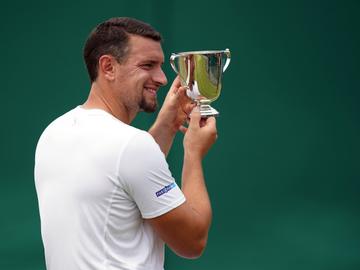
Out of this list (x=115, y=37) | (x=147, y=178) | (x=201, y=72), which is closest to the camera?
(x=147, y=178)

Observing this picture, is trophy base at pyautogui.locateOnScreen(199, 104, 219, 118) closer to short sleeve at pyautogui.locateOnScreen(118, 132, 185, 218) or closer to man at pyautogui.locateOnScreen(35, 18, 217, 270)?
man at pyautogui.locateOnScreen(35, 18, 217, 270)

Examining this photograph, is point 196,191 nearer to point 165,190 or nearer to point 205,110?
point 165,190

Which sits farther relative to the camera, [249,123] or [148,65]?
[249,123]

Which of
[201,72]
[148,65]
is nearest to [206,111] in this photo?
[201,72]

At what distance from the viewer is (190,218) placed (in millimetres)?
1629

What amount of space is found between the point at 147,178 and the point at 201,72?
2.20 feet

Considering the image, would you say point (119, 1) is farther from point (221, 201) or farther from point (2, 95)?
point (221, 201)

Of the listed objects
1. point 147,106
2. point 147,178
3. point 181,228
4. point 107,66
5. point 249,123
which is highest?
point 107,66

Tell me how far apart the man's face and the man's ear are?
0.06 feet

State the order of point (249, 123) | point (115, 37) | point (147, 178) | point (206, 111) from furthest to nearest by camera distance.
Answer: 1. point (249, 123)
2. point (206, 111)
3. point (115, 37)
4. point (147, 178)

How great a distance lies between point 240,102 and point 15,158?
1182 millimetres

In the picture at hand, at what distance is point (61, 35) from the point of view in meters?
3.53

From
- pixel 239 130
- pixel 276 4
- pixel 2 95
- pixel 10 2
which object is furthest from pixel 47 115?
pixel 276 4

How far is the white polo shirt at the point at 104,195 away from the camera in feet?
5.19
